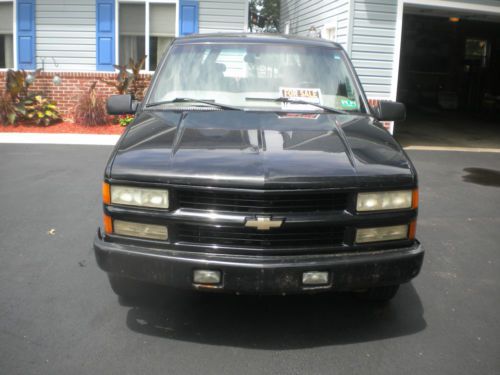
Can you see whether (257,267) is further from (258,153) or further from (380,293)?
(380,293)

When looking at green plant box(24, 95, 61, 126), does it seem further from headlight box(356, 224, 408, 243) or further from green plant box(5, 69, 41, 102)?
headlight box(356, 224, 408, 243)

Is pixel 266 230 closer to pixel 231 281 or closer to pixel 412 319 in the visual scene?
pixel 231 281

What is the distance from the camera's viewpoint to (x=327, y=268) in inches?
122

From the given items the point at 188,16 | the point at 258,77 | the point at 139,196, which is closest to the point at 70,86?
the point at 188,16

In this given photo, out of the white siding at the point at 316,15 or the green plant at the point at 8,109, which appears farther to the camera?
the green plant at the point at 8,109

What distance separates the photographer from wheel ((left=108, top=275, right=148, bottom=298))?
3967 millimetres

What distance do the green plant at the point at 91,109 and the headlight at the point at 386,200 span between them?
10287mm

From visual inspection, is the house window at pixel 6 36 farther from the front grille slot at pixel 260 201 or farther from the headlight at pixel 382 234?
the headlight at pixel 382 234

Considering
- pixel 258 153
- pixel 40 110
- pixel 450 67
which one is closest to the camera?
pixel 258 153

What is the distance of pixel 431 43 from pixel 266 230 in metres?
22.4

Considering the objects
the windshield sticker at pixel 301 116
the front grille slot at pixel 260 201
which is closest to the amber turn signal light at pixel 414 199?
the front grille slot at pixel 260 201

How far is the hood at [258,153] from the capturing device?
10.2 ft

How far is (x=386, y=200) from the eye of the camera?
323 cm

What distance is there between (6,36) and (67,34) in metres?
1.81
